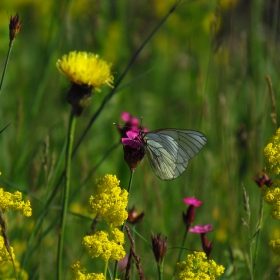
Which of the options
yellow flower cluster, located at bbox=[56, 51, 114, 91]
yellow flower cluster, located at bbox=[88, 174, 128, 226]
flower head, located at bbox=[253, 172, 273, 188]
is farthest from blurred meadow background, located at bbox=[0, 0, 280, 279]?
yellow flower cluster, located at bbox=[88, 174, 128, 226]

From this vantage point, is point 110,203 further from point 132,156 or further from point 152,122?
point 152,122

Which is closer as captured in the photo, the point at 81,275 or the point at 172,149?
the point at 81,275

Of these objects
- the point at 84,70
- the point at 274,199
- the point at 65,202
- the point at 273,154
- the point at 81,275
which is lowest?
the point at 81,275

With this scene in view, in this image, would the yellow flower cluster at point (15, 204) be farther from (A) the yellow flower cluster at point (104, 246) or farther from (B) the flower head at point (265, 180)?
(B) the flower head at point (265, 180)

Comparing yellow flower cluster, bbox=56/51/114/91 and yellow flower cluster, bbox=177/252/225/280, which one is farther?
yellow flower cluster, bbox=56/51/114/91

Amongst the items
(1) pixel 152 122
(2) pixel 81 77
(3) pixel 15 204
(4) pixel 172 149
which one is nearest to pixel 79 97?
(2) pixel 81 77

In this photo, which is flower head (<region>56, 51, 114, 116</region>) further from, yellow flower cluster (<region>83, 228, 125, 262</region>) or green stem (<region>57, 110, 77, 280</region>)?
yellow flower cluster (<region>83, 228, 125, 262</region>)

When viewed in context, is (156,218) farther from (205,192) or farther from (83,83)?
(83,83)
